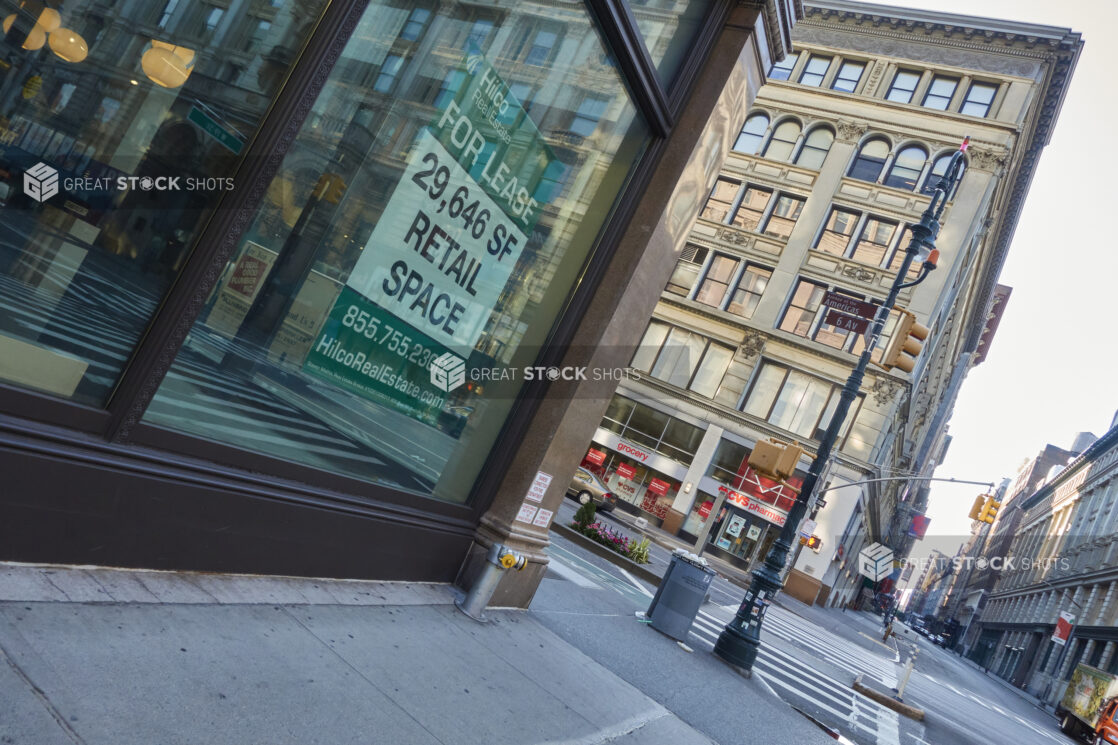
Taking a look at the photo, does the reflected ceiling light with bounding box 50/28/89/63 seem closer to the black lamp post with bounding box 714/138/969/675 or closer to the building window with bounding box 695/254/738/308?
the black lamp post with bounding box 714/138/969/675

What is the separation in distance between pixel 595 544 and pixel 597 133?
1202 centimetres

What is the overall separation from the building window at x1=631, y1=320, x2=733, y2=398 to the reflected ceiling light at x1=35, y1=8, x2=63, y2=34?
3501 centimetres

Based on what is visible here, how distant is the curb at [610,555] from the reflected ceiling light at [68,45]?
558 inches

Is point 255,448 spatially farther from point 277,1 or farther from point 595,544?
point 595,544

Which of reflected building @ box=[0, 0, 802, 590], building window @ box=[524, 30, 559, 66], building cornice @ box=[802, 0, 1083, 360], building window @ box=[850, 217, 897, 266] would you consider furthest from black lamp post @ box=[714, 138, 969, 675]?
building cornice @ box=[802, 0, 1083, 360]

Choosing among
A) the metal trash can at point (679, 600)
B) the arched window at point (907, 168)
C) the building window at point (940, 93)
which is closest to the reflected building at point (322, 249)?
the metal trash can at point (679, 600)

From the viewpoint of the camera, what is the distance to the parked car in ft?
97.7

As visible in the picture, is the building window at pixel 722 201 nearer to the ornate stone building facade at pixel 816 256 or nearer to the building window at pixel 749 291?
the ornate stone building facade at pixel 816 256

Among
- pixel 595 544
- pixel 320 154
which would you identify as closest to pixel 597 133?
pixel 320 154

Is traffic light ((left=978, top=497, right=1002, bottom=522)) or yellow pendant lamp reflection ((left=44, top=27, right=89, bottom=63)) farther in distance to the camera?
traffic light ((left=978, top=497, right=1002, bottom=522))

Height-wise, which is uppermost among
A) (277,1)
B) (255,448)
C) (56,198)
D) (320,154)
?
(277,1)

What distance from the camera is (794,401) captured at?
115 feet

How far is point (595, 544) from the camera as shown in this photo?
1738 centimetres

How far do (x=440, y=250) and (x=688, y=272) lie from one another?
34.0 meters
